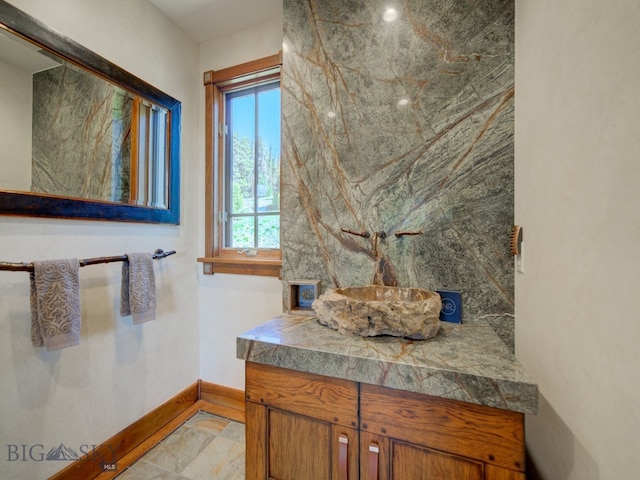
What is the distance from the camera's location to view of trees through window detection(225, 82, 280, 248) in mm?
1820

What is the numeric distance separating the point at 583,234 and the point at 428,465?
0.73 meters

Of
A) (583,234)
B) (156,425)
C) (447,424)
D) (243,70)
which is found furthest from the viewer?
(243,70)

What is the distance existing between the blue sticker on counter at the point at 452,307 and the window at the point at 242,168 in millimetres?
1029

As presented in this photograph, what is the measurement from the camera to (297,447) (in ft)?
2.98

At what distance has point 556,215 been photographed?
748mm

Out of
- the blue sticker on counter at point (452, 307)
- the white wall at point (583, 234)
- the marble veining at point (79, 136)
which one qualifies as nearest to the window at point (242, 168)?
the marble veining at point (79, 136)

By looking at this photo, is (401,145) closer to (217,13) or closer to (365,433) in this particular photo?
(365,433)

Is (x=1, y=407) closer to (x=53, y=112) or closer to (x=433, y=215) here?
(x=53, y=112)

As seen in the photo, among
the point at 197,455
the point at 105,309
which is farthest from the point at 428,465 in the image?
the point at 105,309

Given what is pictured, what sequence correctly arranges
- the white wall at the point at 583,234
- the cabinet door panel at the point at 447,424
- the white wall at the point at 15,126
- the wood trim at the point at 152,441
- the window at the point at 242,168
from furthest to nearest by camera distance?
the window at the point at 242,168
the wood trim at the point at 152,441
the white wall at the point at 15,126
the cabinet door panel at the point at 447,424
the white wall at the point at 583,234

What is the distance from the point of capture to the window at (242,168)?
1.81m

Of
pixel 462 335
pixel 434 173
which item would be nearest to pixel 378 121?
pixel 434 173

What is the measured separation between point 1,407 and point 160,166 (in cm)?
129

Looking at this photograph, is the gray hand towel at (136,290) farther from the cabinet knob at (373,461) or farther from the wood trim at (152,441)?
the cabinet knob at (373,461)
